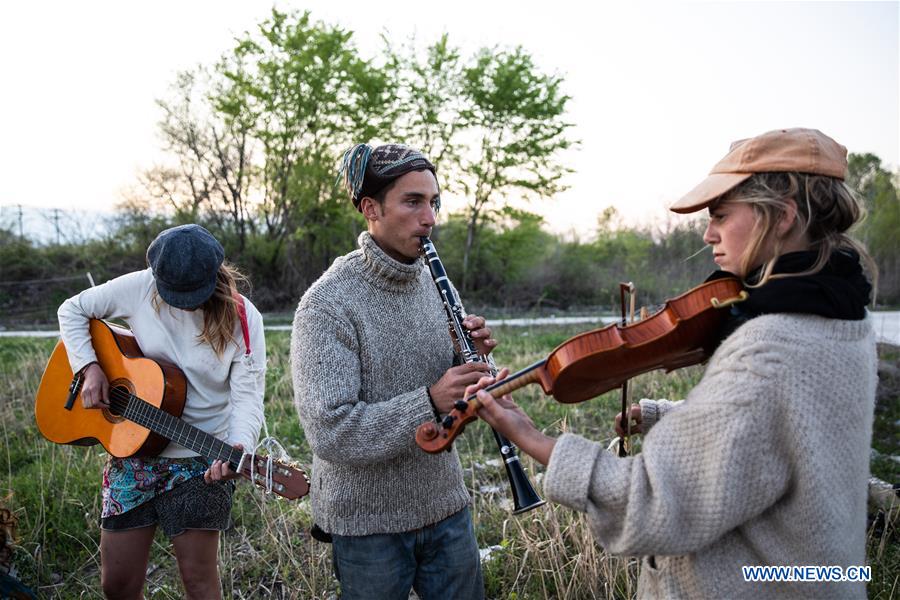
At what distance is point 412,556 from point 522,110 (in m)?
19.5

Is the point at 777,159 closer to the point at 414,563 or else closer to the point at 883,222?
the point at 414,563

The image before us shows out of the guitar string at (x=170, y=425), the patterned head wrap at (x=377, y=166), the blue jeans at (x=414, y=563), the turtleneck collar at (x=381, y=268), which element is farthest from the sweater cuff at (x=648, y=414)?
the guitar string at (x=170, y=425)

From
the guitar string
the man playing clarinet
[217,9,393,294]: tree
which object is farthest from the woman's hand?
[217,9,393,294]: tree

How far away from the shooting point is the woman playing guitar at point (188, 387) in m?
2.79

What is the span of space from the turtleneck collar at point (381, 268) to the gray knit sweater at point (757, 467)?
1.09m

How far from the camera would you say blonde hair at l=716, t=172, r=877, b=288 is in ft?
5.42

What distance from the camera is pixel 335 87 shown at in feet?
65.6

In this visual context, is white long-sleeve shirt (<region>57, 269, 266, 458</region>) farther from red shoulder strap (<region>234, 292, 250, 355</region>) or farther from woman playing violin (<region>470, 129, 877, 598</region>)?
woman playing violin (<region>470, 129, 877, 598</region>)

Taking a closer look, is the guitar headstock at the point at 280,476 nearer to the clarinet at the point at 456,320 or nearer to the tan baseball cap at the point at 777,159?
the clarinet at the point at 456,320

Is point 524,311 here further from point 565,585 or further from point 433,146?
point 565,585

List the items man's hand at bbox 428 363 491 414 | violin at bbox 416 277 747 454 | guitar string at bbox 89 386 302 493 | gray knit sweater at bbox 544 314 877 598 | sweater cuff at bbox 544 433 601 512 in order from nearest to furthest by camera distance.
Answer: gray knit sweater at bbox 544 314 877 598, sweater cuff at bbox 544 433 601 512, violin at bbox 416 277 747 454, man's hand at bbox 428 363 491 414, guitar string at bbox 89 386 302 493

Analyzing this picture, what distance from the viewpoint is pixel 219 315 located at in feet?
9.64

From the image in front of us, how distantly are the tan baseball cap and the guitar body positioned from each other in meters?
2.28

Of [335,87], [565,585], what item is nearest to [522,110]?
[335,87]
